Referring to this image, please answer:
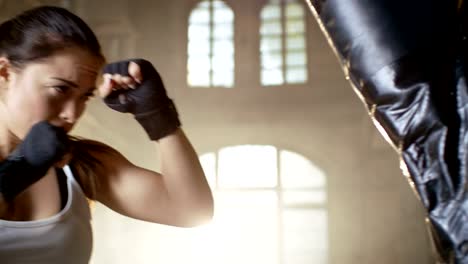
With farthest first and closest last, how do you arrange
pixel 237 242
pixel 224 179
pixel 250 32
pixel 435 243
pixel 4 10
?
pixel 250 32 < pixel 224 179 < pixel 237 242 < pixel 4 10 < pixel 435 243

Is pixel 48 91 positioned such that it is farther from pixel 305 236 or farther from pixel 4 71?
pixel 305 236

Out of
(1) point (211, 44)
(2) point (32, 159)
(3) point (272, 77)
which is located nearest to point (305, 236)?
(3) point (272, 77)

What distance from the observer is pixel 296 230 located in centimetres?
611

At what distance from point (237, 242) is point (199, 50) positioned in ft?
7.02

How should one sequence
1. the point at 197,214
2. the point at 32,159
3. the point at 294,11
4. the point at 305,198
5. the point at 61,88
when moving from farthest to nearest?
the point at 294,11 < the point at 305,198 < the point at 197,214 < the point at 61,88 < the point at 32,159

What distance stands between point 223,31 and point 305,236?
2.37 meters

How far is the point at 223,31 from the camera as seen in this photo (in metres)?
6.64

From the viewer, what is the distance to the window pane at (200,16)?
6.61 metres

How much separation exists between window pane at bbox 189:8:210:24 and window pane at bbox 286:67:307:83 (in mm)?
1050

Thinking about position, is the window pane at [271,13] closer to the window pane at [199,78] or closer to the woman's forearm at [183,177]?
the window pane at [199,78]

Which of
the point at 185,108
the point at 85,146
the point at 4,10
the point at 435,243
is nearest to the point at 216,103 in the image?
the point at 185,108

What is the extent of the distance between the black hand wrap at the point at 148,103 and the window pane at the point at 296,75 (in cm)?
574

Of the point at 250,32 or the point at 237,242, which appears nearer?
the point at 237,242

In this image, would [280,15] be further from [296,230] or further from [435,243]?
[435,243]
